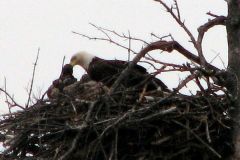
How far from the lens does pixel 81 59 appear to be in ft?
34.6

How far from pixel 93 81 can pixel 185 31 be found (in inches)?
78.7

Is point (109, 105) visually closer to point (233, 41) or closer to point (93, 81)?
point (233, 41)

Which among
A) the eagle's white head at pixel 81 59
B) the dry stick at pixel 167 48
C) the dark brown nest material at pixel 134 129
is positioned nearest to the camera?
the dark brown nest material at pixel 134 129

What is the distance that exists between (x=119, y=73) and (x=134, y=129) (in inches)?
24.9

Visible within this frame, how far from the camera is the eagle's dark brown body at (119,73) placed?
6.70 metres

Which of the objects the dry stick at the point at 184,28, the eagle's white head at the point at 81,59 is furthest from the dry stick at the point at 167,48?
the eagle's white head at the point at 81,59

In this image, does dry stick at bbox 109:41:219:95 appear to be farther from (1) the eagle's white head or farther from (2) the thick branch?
(1) the eagle's white head

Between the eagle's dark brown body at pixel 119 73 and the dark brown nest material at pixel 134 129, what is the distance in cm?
16

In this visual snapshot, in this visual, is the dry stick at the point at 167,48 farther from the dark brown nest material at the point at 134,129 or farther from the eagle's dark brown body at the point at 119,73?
the dark brown nest material at the point at 134,129

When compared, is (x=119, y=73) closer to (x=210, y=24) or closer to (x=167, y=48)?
(x=167, y=48)

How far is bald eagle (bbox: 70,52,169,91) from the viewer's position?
264 inches

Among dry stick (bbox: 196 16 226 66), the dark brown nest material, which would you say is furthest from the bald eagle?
dry stick (bbox: 196 16 226 66)

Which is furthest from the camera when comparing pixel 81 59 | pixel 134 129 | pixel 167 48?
pixel 81 59

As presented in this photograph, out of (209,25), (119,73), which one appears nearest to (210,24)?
(209,25)
